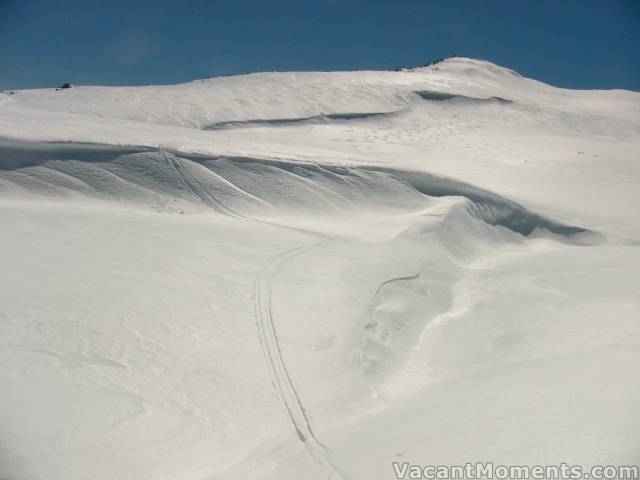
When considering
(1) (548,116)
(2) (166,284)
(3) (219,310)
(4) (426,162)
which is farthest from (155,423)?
(1) (548,116)

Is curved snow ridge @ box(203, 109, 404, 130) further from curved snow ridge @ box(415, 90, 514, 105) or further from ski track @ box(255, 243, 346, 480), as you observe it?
ski track @ box(255, 243, 346, 480)

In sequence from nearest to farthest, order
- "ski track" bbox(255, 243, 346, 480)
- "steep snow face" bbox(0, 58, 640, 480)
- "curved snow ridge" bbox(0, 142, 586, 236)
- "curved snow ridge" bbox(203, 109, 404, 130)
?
1. "steep snow face" bbox(0, 58, 640, 480)
2. "ski track" bbox(255, 243, 346, 480)
3. "curved snow ridge" bbox(0, 142, 586, 236)
4. "curved snow ridge" bbox(203, 109, 404, 130)

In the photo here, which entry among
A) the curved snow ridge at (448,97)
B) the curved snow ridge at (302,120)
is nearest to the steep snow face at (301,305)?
the curved snow ridge at (302,120)

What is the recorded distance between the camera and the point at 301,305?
5.74 metres

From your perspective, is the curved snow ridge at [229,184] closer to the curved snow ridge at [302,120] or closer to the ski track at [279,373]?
the ski track at [279,373]

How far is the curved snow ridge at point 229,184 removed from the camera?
868cm

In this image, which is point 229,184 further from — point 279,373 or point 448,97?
point 448,97

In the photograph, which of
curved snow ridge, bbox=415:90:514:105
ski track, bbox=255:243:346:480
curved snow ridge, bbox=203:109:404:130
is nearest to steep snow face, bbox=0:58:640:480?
ski track, bbox=255:243:346:480

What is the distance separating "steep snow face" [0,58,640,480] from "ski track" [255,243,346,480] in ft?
0.08

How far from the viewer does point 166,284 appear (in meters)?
5.55

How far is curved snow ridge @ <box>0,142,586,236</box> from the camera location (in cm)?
868

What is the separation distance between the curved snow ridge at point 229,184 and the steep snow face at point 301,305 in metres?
0.04

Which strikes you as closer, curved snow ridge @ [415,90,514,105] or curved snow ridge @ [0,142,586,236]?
curved snow ridge @ [0,142,586,236]

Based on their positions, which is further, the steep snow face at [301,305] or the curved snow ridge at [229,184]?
the curved snow ridge at [229,184]
